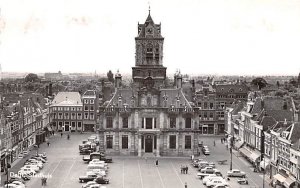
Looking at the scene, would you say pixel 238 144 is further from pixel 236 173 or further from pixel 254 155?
pixel 236 173

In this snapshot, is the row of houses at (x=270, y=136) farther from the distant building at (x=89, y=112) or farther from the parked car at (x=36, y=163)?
the distant building at (x=89, y=112)

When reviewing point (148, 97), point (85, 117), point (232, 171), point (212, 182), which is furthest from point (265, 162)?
point (85, 117)

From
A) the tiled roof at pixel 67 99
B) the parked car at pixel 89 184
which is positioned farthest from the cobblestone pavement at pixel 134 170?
the tiled roof at pixel 67 99

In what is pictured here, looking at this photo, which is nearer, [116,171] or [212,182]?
[212,182]

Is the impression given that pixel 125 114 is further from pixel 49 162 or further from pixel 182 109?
pixel 49 162

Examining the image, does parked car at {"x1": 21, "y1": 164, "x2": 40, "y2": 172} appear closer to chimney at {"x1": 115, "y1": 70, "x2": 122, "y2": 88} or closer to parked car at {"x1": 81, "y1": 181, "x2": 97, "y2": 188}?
parked car at {"x1": 81, "y1": 181, "x2": 97, "y2": 188}

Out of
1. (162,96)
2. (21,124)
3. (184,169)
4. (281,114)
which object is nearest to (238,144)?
(281,114)

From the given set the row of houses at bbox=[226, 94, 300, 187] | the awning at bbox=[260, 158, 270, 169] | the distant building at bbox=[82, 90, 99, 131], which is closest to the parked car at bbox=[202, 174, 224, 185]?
the row of houses at bbox=[226, 94, 300, 187]
